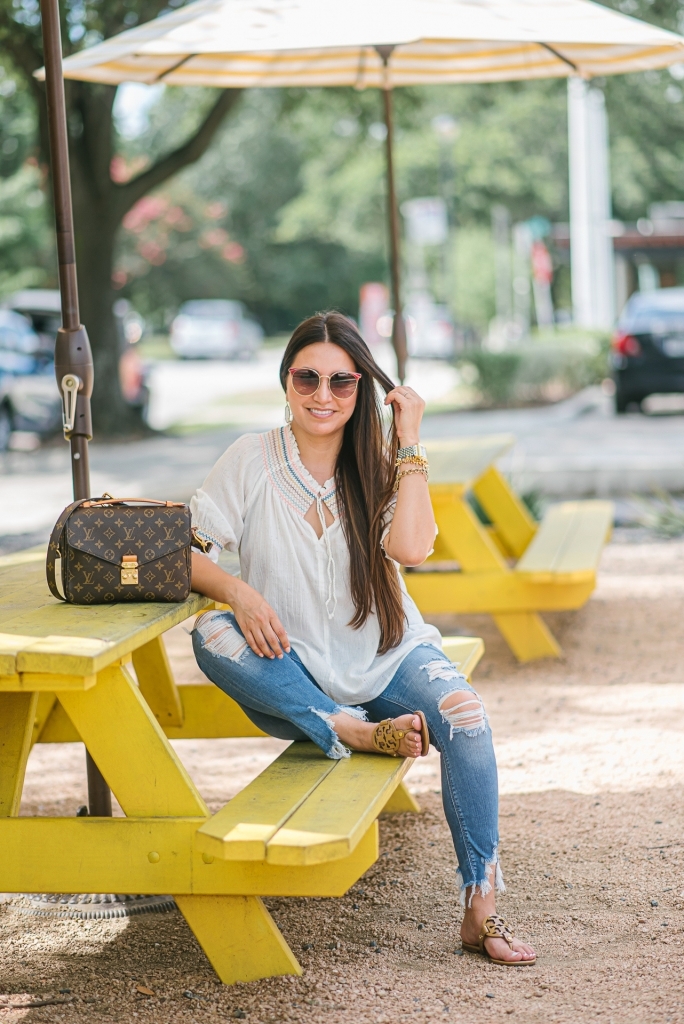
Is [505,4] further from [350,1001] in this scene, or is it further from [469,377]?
[469,377]

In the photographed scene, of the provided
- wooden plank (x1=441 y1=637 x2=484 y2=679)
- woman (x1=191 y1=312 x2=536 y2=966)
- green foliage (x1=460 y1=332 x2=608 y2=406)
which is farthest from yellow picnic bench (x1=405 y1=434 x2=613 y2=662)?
green foliage (x1=460 y1=332 x2=608 y2=406)

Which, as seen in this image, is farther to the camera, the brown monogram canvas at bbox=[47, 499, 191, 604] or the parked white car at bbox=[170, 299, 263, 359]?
the parked white car at bbox=[170, 299, 263, 359]

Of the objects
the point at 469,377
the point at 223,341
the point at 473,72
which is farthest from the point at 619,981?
the point at 223,341

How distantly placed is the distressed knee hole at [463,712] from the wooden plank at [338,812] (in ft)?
0.45

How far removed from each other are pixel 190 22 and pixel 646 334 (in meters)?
13.0

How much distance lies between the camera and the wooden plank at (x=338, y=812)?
2396 mm

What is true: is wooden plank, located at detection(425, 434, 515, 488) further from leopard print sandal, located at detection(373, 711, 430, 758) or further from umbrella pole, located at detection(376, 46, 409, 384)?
leopard print sandal, located at detection(373, 711, 430, 758)

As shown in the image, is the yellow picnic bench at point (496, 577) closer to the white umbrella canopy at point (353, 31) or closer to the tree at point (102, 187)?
the white umbrella canopy at point (353, 31)

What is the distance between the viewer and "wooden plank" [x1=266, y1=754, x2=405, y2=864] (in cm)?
240

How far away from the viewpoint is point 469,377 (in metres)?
20.0

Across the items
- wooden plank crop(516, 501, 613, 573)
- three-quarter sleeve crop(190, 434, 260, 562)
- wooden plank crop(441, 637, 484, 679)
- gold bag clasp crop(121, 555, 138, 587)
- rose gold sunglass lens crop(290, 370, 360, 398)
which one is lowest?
wooden plank crop(516, 501, 613, 573)

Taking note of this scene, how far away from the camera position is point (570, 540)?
604 centimetres

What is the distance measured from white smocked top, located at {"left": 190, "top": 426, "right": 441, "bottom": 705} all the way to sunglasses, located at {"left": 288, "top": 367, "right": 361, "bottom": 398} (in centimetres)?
22

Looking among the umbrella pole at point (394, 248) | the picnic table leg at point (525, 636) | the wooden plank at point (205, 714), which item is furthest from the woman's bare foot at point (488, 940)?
the umbrella pole at point (394, 248)
